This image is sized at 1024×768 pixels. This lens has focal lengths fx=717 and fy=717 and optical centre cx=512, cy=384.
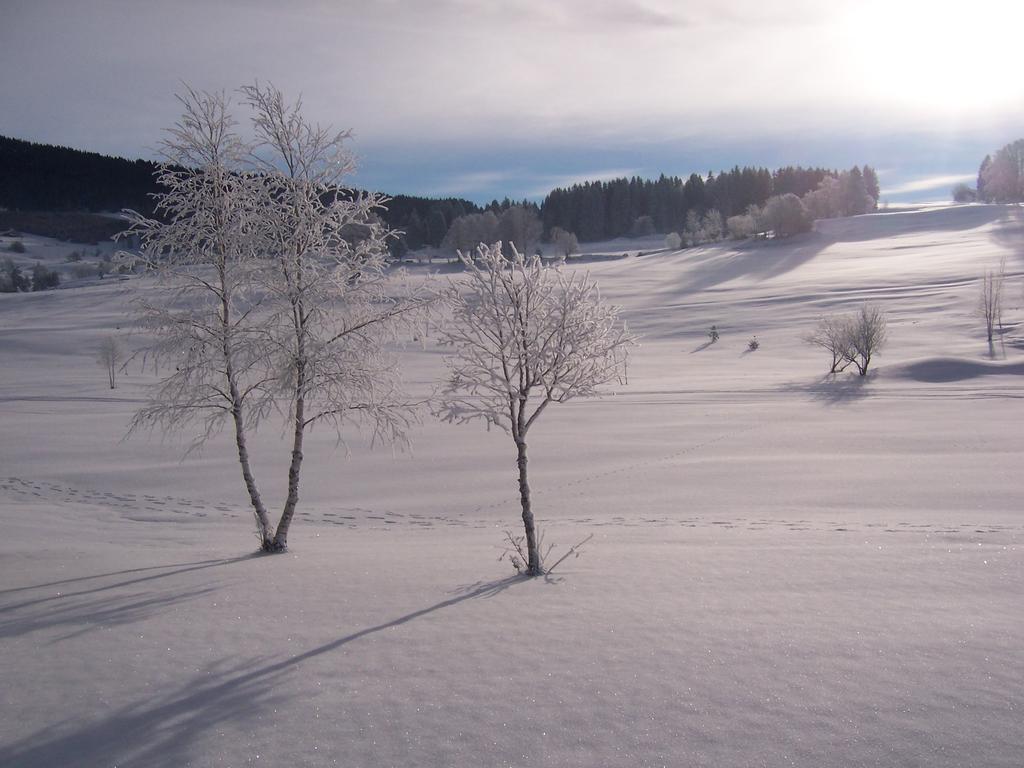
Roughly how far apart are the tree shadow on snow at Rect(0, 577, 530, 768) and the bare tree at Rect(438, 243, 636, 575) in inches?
150

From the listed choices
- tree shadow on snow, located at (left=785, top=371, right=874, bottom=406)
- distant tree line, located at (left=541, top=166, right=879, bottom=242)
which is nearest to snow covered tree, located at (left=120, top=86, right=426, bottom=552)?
tree shadow on snow, located at (left=785, top=371, right=874, bottom=406)

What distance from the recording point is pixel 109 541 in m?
11.3

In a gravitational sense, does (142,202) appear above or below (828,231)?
above

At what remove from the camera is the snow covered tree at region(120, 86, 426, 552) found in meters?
9.16

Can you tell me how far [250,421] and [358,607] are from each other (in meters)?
4.05

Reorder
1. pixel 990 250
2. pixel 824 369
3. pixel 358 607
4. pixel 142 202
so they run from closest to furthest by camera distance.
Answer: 1. pixel 358 607
2. pixel 824 369
3. pixel 990 250
4. pixel 142 202

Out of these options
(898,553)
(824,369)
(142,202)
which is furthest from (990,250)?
(142,202)

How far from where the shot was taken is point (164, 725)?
4520mm

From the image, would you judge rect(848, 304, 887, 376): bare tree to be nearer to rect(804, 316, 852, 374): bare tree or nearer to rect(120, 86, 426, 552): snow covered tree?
rect(804, 316, 852, 374): bare tree

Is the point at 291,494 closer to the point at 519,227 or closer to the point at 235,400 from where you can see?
the point at 235,400

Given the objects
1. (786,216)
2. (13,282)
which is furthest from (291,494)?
(786,216)

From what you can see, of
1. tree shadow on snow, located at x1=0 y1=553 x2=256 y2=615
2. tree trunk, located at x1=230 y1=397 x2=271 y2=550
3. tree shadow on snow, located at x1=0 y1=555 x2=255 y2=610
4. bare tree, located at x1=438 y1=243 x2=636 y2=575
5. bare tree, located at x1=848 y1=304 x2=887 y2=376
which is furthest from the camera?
bare tree, located at x1=848 y1=304 x2=887 y2=376

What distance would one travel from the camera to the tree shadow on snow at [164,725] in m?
4.16

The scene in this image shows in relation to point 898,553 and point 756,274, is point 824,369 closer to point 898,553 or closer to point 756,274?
point 898,553
